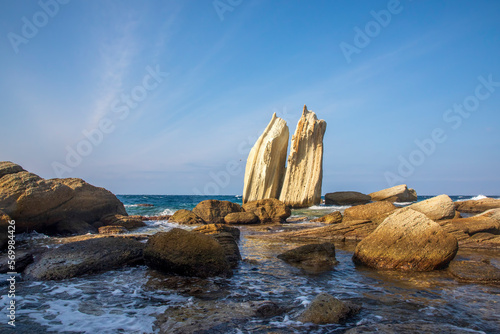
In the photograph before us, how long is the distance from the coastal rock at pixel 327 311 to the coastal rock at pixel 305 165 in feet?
102

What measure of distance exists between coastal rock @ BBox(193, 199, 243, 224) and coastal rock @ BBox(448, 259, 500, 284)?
14288 millimetres

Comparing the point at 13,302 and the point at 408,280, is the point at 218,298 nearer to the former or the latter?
the point at 13,302

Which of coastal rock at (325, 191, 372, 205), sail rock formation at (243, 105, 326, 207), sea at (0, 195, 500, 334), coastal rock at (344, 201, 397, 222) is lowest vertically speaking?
sea at (0, 195, 500, 334)

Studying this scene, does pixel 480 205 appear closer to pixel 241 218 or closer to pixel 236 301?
pixel 241 218

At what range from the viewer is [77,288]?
5.44m

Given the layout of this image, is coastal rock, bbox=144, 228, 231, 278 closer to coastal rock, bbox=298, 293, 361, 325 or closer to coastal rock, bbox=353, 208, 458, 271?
coastal rock, bbox=298, 293, 361, 325

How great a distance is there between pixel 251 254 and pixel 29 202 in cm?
789

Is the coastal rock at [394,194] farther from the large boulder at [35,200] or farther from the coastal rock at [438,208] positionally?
the large boulder at [35,200]

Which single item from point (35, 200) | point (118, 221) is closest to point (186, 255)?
point (35, 200)

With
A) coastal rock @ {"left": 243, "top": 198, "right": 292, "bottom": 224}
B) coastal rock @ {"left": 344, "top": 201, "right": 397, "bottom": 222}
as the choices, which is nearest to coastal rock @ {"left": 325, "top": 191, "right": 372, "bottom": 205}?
coastal rock @ {"left": 243, "top": 198, "right": 292, "bottom": 224}

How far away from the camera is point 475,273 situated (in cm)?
637

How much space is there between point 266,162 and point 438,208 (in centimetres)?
2234

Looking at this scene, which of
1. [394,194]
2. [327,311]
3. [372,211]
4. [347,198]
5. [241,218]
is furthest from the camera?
[394,194]

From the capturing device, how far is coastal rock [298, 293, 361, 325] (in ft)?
13.5
